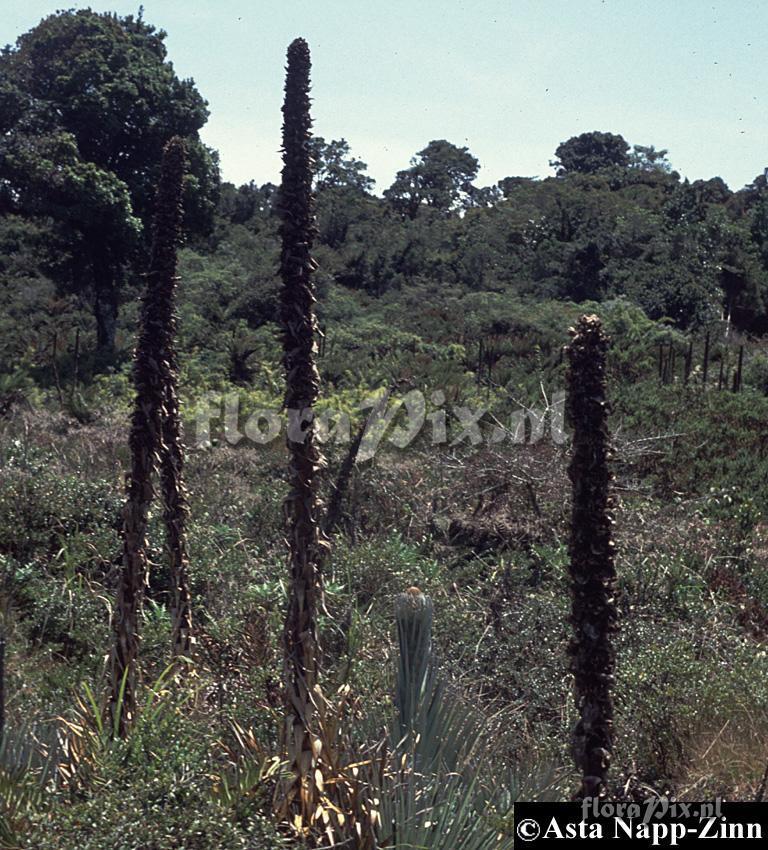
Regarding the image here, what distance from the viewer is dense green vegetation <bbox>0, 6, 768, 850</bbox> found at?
4133 millimetres

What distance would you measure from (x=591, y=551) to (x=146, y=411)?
6.32ft

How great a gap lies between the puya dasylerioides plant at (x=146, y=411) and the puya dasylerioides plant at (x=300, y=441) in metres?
0.75

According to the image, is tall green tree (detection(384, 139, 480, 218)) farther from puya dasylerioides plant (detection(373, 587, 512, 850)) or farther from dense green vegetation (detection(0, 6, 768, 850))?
puya dasylerioides plant (detection(373, 587, 512, 850))

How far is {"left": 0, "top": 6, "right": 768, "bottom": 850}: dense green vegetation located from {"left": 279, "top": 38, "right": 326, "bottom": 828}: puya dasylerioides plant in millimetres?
168

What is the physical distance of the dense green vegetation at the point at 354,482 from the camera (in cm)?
413

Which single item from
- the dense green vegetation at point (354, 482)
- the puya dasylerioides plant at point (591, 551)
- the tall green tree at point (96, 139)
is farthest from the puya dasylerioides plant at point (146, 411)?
the tall green tree at point (96, 139)

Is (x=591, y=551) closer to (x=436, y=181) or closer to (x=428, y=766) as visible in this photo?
(x=428, y=766)

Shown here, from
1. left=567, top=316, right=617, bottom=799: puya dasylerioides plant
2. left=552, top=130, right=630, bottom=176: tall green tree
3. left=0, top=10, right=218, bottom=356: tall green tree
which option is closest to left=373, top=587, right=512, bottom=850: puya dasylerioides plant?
left=567, top=316, right=617, bottom=799: puya dasylerioides plant

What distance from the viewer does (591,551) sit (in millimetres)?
3137

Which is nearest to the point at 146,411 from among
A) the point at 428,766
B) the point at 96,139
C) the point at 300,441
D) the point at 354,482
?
the point at 300,441

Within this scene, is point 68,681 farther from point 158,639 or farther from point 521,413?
point 521,413

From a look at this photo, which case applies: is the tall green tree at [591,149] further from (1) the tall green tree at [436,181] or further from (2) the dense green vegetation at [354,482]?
(2) the dense green vegetation at [354,482]

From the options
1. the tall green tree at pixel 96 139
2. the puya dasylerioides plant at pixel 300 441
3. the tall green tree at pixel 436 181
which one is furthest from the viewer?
the tall green tree at pixel 436 181

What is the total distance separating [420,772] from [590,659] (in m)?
0.88
